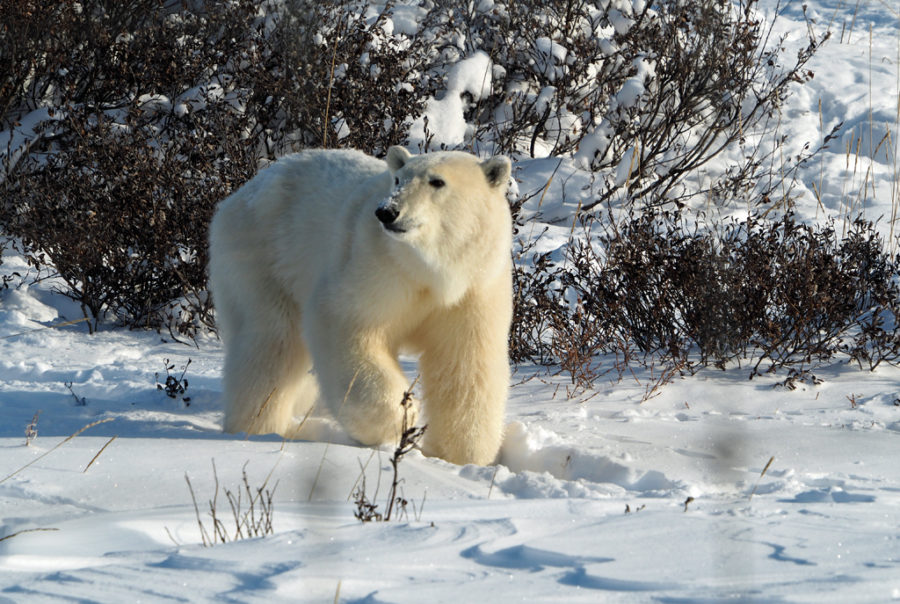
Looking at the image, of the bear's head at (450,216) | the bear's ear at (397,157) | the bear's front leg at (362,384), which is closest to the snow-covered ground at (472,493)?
the bear's front leg at (362,384)

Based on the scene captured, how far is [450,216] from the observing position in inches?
124

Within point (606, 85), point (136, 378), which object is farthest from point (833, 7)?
point (136, 378)

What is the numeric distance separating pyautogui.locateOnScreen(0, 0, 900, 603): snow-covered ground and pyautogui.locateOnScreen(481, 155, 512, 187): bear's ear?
1004 mm

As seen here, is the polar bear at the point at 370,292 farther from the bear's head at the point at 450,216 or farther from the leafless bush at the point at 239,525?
the leafless bush at the point at 239,525

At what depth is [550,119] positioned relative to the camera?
8.08 meters

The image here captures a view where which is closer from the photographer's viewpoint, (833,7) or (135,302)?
(135,302)

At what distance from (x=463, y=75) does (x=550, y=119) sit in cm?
93

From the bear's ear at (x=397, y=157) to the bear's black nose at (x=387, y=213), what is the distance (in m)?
0.36

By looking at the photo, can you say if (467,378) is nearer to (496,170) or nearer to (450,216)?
(450,216)

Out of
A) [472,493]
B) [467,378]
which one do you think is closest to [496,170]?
[467,378]

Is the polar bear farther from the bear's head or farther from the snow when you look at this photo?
the snow

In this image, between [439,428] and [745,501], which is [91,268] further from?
[745,501]

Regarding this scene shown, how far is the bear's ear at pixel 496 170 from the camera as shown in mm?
3293

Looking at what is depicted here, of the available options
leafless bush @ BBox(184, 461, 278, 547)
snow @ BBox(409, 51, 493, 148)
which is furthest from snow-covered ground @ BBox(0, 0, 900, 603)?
snow @ BBox(409, 51, 493, 148)
